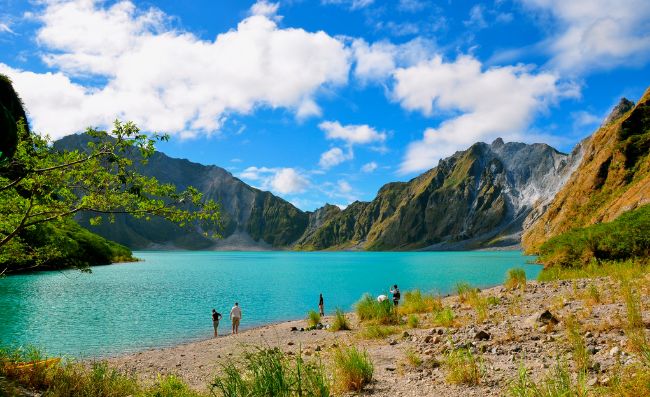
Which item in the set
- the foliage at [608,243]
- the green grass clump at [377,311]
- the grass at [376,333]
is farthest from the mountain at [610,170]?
the grass at [376,333]

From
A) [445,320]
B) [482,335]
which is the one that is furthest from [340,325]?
[482,335]

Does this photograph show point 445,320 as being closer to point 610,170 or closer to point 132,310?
point 132,310

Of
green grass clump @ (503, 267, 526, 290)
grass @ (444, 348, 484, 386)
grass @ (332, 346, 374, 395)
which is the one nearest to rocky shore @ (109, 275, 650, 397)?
grass @ (444, 348, 484, 386)

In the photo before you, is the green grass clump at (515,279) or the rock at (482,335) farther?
the green grass clump at (515,279)

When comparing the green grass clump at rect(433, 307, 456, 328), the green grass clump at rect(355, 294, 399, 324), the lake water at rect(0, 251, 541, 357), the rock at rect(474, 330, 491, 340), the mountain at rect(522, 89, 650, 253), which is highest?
the mountain at rect(522, 89, 650, 253)

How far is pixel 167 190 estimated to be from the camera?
11.6 metres

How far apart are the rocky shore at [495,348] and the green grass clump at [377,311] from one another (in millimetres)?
1849

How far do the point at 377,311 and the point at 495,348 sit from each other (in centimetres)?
1377

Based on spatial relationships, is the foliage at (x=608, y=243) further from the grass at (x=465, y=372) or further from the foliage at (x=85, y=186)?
the foliage at (x=85, y=186)

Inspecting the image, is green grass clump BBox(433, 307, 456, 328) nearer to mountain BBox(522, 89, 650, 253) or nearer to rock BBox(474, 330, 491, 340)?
rock BBox(474, 330, 491, 340)

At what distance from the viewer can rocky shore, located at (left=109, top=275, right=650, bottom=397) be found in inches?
370

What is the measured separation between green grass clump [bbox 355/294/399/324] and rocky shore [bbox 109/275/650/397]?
185 centimetres

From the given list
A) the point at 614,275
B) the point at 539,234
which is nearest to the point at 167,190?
the point at 614,275

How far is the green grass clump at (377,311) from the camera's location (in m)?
24.4
